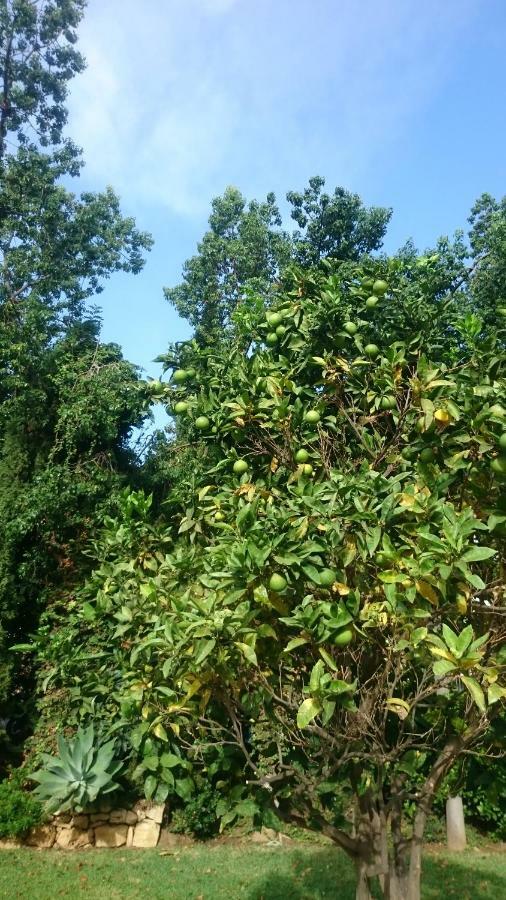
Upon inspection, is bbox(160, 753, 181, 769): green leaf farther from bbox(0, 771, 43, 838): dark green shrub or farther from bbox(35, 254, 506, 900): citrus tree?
bbox(0, 771, 43, 838): dark green shrub

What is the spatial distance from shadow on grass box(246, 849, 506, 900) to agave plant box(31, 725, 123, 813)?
6.97ft

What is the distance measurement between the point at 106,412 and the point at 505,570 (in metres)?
7.39

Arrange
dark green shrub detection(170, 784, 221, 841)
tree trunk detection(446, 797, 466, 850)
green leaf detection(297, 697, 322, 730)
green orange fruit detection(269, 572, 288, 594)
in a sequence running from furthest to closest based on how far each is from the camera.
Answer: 1. dark green shrub detection(170, 784, 221, 841)
2. tree trunk detection(446, 797, 466, 850)
3. green orange fruit detection(269, 572, 288, 594)
4. green leaf detection(297, 697, 322, 730)

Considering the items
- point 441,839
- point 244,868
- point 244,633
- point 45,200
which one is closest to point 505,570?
point 244,633

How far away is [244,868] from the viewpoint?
7047 mm

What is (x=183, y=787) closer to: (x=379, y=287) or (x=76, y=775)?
(x=379, y=287)

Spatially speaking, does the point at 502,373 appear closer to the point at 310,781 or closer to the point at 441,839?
the point at 310,781

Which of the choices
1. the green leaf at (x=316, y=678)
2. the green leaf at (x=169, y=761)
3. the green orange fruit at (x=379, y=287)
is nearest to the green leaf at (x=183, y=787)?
the green leaf at (x=169, y=761)

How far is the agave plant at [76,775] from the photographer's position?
763cm

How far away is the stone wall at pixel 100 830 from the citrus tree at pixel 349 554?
16.7ft

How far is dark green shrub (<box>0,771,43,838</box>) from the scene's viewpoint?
755cm

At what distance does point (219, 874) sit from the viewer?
687 centimetres

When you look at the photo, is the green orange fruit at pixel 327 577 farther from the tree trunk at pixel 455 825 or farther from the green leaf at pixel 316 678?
the tree trunk at pixel 455 825

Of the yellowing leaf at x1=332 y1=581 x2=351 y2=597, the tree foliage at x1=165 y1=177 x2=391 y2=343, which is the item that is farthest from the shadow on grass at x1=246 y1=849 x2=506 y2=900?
the tree foliage at x1=165 y1=177 x2=391 y2=343
